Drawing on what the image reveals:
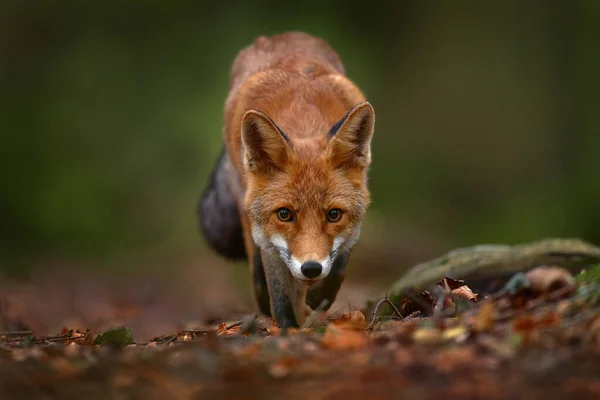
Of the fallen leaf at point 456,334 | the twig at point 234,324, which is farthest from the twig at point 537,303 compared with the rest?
the twig at point 234,324

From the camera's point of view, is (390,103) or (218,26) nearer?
(218,26)

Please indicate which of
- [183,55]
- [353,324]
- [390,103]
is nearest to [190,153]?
[183,55]

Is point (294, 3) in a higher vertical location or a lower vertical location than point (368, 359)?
higher

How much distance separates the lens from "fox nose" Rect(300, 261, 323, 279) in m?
4.70

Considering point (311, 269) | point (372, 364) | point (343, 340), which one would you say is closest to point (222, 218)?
point (311, 269)

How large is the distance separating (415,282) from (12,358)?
3000mm

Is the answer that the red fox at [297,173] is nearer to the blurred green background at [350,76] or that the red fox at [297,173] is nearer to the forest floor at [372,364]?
the forest floor at [372,364]

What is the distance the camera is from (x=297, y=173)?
17.0ft

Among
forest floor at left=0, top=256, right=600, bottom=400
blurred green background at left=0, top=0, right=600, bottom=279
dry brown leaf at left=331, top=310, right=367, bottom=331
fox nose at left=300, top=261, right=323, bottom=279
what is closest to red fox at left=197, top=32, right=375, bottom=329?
fox nose at left=300, top=261, right=323, bottom=279

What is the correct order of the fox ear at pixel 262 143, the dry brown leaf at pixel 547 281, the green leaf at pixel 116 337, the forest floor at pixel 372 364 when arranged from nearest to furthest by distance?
the forest floor at pixel 372 364
the dry brown leaf at pixel 547 281
the green leaf at pixel 116 337
the fox ear at pixel 262 143

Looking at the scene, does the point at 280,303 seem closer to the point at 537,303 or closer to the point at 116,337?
the point at 116,337

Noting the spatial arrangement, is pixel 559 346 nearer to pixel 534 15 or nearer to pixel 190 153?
pixel 190 153

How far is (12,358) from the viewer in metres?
3.76

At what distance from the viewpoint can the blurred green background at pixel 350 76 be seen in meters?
14.6
